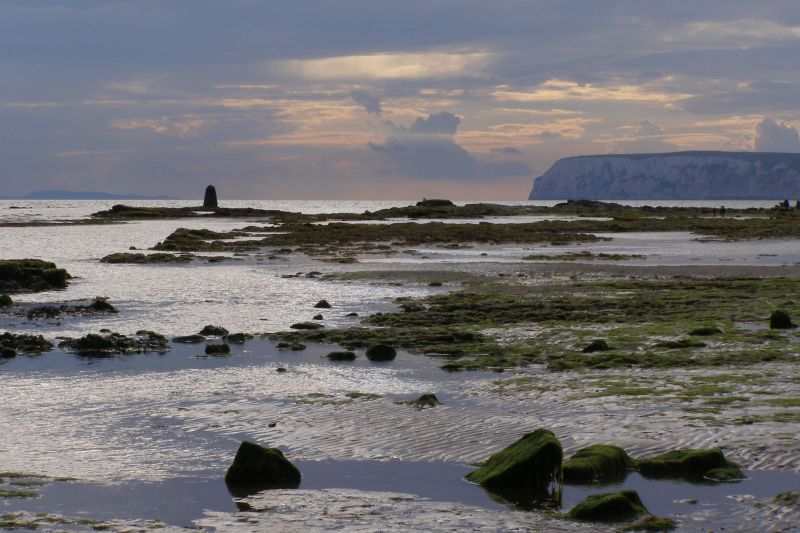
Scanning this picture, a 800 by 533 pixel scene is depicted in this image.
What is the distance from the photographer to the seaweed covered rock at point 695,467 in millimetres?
12852

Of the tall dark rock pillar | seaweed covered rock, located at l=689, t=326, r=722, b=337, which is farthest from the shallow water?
the tall dark rock pillar

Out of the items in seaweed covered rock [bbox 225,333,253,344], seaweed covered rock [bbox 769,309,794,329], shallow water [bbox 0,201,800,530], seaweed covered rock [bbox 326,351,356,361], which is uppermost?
seaweed covered rock [bbox 769,309,794,329]

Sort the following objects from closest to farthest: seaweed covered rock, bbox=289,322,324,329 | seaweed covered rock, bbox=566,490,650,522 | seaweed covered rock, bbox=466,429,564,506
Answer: seaweed covered rock, bbox=566,490,650,522 < seaweed covered rock, bbox=466,429,564,506 < seaweed covered rock, bbox=289,322,324,329

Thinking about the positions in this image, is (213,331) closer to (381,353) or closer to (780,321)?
(381,353)

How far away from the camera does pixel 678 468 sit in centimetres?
1308

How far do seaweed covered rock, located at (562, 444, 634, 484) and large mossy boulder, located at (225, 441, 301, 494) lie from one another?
376 centimetres

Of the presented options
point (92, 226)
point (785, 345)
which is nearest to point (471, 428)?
point (785, 345)

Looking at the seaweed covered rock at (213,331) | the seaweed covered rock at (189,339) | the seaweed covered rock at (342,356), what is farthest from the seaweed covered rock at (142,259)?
the seaweed covered rock at (342,356)

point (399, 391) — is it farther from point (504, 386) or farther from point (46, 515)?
point (46, 515)

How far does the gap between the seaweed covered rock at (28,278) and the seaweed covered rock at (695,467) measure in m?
32.9

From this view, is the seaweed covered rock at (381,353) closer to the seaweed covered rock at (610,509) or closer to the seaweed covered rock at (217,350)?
the seaweed covered rock at (217,350)

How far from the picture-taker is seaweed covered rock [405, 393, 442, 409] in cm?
1770

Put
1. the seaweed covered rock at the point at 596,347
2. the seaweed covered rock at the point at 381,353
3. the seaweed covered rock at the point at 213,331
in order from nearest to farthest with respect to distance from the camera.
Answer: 1. the seaweed covered rock at the point at 596,347
2. the seaweed covered rock at the point at 381,353
3. the seaweed covered rock at the point at 213,331

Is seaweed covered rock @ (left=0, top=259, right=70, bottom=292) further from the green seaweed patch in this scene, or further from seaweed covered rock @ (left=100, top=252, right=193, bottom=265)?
the green seaweed patch
